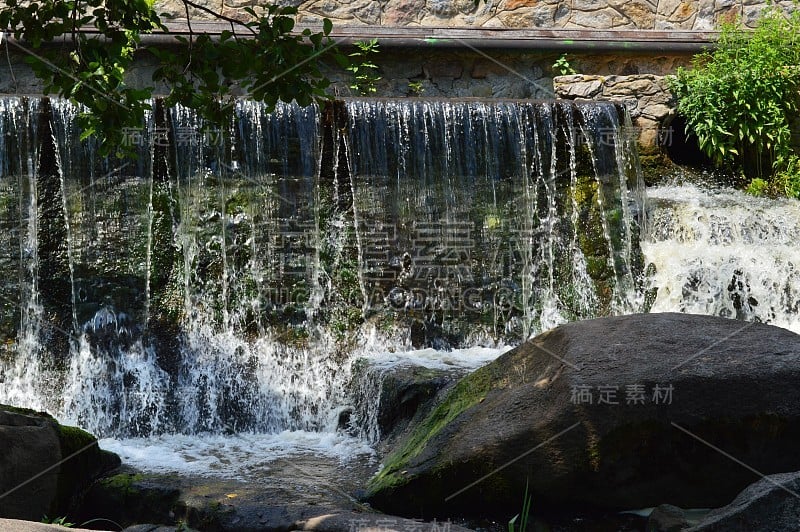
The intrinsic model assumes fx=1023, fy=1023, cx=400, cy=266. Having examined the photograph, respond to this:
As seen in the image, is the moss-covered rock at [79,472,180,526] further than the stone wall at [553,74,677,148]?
No

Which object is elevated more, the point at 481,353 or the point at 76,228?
the point at 76,228

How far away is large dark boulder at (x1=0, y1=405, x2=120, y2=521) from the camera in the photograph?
4770mm

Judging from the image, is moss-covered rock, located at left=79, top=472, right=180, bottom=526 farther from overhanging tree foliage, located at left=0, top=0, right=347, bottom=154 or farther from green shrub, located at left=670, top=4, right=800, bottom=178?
green shrub, located at left=670, top=4, right=800, bottom=178

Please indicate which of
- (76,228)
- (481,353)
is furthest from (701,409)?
(76,228)

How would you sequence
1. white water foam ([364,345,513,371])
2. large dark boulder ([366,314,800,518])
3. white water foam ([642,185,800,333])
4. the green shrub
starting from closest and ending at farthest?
large dark boulder ([366,314,800,518]), white water foam ([364,345,513,371]), white water foam ([642,185,800,333]), the green shrub

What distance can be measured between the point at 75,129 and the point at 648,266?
16.0ft

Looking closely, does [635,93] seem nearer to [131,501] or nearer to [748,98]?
[748,98]

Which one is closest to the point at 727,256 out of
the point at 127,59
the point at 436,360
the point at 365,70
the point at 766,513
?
the point at 436,360

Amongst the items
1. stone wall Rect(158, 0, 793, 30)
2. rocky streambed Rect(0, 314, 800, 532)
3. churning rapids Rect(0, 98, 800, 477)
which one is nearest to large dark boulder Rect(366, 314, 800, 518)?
rocky streambed Rect(0, 314, 800, 532)

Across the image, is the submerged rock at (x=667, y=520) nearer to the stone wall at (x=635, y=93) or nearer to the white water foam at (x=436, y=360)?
the white water foam at (x=436, y=360)

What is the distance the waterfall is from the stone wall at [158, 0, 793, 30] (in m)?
1.66

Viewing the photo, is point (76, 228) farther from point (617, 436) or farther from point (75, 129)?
point (617, 436)

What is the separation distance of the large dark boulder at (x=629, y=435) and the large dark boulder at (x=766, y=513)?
62cm

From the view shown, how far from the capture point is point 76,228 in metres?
8.15
